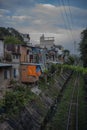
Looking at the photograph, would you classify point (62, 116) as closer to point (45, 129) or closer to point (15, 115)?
point (45, 129)

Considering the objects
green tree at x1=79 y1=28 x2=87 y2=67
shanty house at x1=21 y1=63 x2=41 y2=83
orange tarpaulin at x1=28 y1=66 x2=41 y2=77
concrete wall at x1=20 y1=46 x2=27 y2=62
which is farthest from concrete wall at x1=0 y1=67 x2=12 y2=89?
green tree at x1=79 y1=28 x2=87 y2=67

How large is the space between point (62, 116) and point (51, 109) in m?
1.78

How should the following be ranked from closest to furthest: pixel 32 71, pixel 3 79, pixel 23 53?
pixel 3 79 → pixel 32 71 → pixel 23 53

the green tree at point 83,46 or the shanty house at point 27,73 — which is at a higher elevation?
the green tree at point 83,46

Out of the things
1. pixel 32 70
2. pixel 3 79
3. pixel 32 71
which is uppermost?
pixel 32 70

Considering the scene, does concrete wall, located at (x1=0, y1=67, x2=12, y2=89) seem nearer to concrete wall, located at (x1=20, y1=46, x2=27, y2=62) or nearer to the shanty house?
the shanty house

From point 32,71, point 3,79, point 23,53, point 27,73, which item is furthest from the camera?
point 23,53

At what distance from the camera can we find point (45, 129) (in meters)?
16.3

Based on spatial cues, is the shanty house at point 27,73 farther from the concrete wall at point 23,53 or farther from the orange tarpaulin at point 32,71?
the concrete wall at point 23,53

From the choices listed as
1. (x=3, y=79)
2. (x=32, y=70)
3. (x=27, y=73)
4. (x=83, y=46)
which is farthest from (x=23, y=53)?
(x=3, y=79)

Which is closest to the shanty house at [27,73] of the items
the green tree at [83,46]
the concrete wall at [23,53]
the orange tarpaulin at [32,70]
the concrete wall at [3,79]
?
the orange tarpaulin at [32,70]

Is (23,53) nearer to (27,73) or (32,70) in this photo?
(32,70)

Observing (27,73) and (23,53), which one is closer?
(27,73)

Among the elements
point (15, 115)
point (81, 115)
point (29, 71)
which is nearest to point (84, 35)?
point (29, 71)
